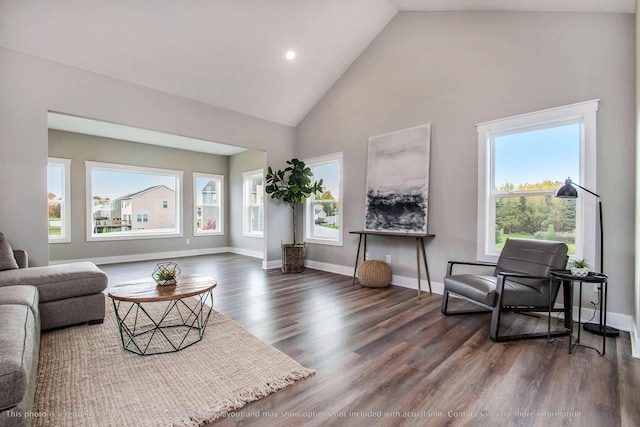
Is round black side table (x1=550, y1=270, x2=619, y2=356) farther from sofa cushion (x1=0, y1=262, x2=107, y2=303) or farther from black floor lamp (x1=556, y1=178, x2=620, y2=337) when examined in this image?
sofa cushion (x1=0, y1=262, x2=107, y2=303)

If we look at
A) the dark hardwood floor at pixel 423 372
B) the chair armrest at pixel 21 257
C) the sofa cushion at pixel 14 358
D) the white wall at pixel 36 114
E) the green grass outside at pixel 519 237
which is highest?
the white wall at pixel 36 114

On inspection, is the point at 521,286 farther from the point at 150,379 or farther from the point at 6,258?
the point at 6,258

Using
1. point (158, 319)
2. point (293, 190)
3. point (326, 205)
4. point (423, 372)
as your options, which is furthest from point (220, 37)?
point (423, 372)

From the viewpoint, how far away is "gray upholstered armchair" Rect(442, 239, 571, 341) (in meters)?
2.54

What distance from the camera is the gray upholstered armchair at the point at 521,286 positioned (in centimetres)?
254

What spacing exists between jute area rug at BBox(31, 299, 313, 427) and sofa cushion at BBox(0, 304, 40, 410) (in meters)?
0.40

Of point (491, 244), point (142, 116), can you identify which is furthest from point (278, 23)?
point (491, 244)

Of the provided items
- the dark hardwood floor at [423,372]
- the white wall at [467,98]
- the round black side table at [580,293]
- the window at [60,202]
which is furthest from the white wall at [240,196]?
the round black side table at [580,293]

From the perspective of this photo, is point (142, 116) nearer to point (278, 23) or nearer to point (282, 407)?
point (278, 23)

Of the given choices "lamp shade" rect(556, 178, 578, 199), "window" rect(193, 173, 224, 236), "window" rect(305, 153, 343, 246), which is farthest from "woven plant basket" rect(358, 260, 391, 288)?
"window" rect(193, 173, 224, 236)

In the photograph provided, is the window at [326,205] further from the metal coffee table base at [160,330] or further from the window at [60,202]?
the window at [60,202]

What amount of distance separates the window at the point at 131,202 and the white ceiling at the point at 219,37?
11.0 ft

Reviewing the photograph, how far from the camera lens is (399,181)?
4.33 meters

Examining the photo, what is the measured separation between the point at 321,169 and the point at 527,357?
4.21 m
